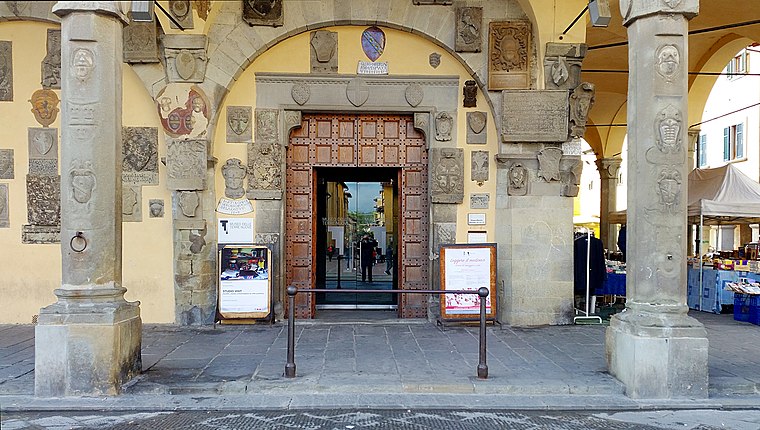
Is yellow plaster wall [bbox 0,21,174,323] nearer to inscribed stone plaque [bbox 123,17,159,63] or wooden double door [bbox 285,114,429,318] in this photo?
inscribed stone plaque [bbox 123,17,159,63]

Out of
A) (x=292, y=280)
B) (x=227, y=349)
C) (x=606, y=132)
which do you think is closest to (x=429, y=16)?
(x=292, y=280)

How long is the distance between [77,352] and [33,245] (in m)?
4.14

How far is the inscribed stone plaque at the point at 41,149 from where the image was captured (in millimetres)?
8914

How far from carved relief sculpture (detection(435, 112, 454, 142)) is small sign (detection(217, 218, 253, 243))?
3.24 metres

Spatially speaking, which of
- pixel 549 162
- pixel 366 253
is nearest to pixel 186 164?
pixel 366 253

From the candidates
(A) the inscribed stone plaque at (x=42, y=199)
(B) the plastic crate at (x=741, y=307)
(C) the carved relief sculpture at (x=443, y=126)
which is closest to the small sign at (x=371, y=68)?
(C) the carved relief sculpture at (x=443, y=126)

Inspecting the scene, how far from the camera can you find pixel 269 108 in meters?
9.13

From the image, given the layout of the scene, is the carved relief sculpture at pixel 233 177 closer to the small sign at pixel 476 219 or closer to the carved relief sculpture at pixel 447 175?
the carved relief sculpture at pixel 447 175

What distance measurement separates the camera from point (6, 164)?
891 cm

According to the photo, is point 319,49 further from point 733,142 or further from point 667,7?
point 733,142

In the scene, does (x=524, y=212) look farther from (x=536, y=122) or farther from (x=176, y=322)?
(x=176, y=322)

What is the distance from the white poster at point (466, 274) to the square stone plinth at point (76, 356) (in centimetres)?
479

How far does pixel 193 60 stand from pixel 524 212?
5535 millimetres

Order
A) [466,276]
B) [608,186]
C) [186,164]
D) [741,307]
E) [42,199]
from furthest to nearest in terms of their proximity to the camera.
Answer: [608,186] → [741,307] → [42,199] → [466,276] → [186,164]
